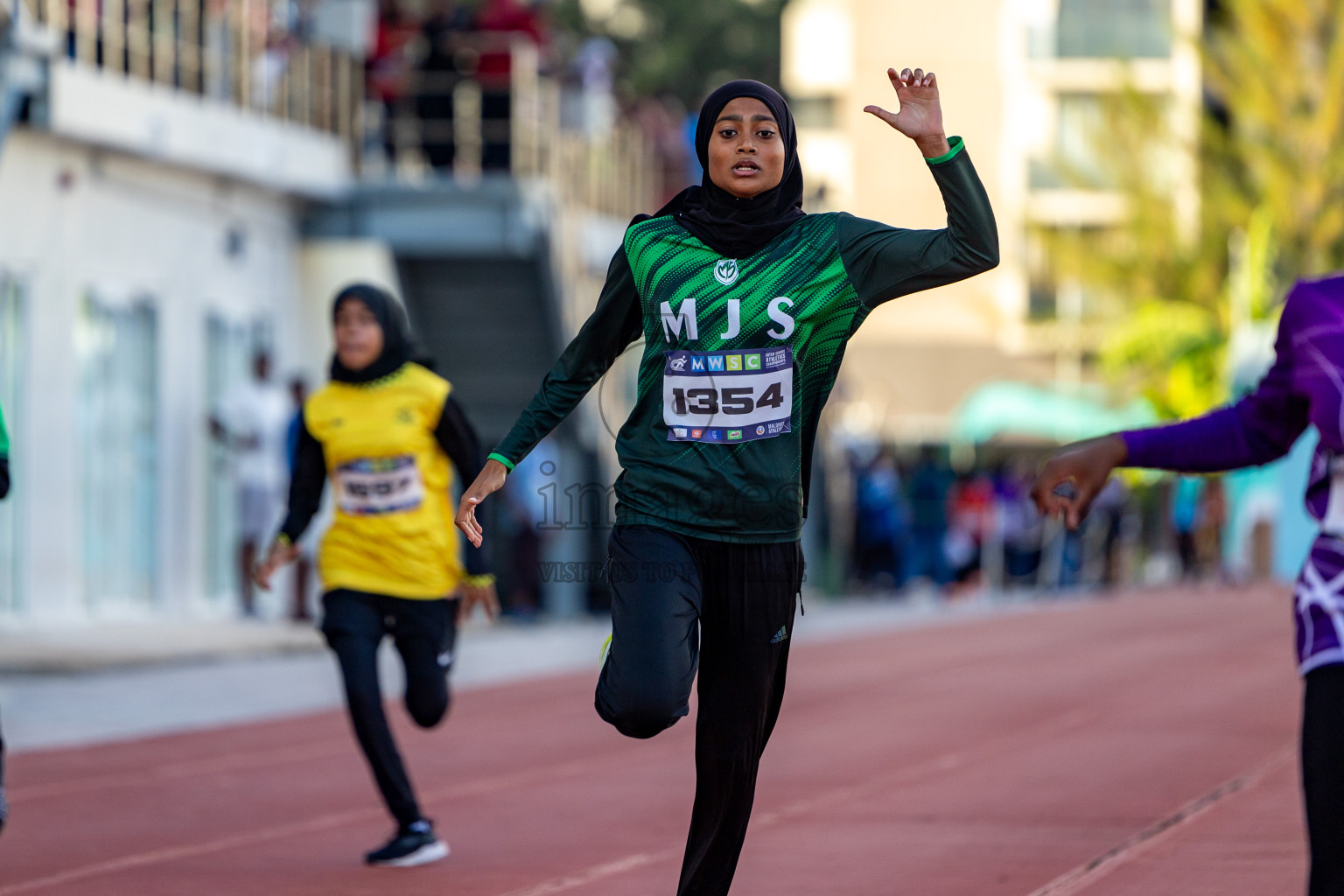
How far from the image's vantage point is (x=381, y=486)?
27.5ft

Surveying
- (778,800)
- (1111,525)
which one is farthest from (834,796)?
(1111,525)

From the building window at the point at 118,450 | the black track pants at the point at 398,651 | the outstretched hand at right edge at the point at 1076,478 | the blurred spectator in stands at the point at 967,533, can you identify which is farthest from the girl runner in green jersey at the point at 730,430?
the blurred spectator in stands at the point at 967,533

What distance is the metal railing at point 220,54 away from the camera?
1902cm

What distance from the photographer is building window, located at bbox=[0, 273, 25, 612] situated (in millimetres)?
18250

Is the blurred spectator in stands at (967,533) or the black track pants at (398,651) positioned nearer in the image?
the black track pants at (398,651)

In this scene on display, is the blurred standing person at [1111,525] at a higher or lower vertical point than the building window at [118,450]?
lower

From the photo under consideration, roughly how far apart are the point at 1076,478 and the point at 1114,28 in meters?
58.3

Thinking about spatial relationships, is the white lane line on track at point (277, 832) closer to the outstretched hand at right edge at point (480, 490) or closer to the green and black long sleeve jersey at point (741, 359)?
the outstretched hand at right edge at point (480, 490)

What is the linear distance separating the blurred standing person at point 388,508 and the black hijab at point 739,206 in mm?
2719

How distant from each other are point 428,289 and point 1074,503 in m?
20.6

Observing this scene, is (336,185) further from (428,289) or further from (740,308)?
(740,308)

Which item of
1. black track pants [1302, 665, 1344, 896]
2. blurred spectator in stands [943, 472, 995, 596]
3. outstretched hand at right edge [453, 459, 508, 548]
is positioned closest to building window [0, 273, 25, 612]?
outstretched hand at right edge [453, 459, 508, 548]

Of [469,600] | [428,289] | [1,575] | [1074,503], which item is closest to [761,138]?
[1074,503]

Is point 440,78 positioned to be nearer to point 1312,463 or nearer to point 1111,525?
point 1111,525
